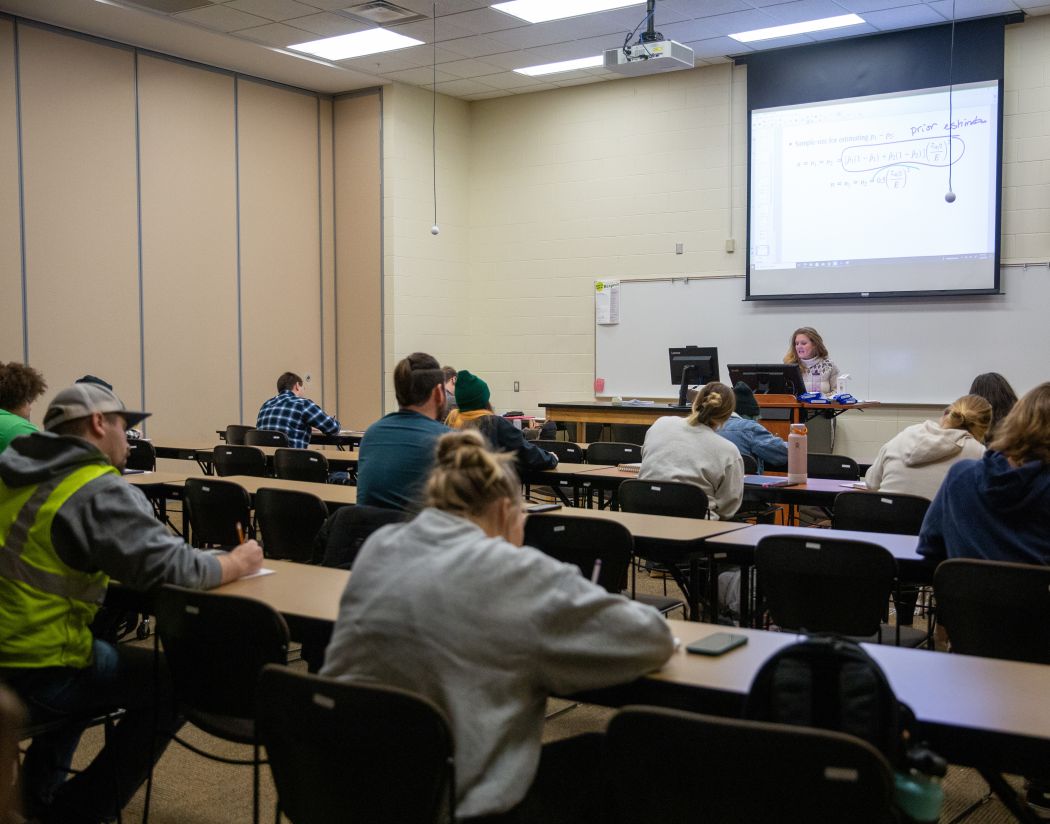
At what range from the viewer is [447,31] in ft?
26.6

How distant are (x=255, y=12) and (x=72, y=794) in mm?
6554

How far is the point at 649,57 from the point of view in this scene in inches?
259

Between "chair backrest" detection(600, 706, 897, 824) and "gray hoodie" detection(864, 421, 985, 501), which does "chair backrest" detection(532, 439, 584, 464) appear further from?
"chair backrest" detection(600, 706, 897, 824)

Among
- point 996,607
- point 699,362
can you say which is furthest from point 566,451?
point 996,607

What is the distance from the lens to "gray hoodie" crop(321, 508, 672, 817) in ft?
5.41

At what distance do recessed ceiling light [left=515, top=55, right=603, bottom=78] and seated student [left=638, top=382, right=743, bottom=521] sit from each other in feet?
17.3

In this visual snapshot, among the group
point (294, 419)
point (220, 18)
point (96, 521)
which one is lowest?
point (294, 419)

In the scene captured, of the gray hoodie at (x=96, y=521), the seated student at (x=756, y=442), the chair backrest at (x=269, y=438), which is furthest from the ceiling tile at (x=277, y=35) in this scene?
the gray hoodie at (x=96, y=521)

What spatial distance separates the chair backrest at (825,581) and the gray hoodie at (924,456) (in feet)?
3.52

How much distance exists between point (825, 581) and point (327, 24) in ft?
21.2

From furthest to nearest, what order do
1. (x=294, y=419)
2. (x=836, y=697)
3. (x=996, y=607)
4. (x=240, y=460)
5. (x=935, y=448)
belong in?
1. (x=294, y=419)
2. (x=240, y=460)
3. (x=935, y=448)
4. (x=996, y=607)
5. (x=836, y=697)

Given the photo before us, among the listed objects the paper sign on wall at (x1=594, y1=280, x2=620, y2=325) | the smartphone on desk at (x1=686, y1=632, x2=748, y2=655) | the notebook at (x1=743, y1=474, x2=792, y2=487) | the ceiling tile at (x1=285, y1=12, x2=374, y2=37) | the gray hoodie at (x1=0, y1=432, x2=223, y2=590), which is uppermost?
the ceiling tile at (x1=285, y1=12, x2=374, y2=37)

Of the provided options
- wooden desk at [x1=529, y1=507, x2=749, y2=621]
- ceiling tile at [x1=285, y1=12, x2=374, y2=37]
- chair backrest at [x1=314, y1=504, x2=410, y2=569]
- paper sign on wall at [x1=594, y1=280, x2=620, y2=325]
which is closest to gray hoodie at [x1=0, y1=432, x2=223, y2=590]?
chair backrest at [x1=314, y1=504, x2=410, y2=569]

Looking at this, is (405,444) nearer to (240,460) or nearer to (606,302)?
(240,460)
